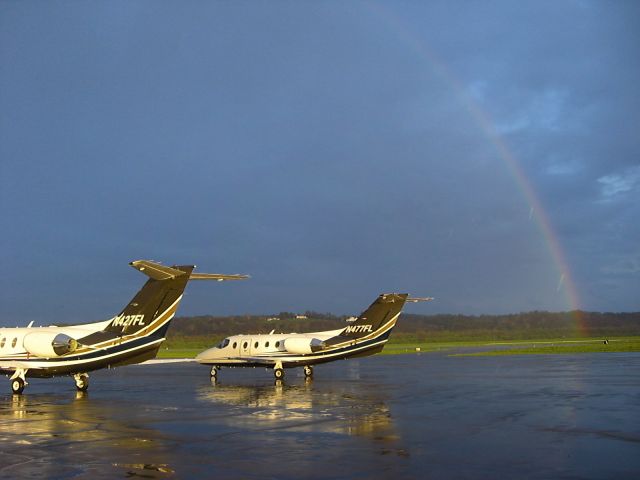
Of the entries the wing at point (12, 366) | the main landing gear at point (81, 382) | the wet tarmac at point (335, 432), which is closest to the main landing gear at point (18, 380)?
the wing at point (12, 366)

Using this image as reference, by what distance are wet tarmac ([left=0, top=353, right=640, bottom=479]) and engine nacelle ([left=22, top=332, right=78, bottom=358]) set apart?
1795mm

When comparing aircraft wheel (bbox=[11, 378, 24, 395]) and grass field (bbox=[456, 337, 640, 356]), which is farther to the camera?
grass field (bbox=[456, 337, 640, 356])

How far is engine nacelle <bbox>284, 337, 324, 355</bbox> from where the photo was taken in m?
34.8

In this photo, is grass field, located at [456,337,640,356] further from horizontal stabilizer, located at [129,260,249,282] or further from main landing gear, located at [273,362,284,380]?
horizontal stabilizer, located at [129,260,249,282]

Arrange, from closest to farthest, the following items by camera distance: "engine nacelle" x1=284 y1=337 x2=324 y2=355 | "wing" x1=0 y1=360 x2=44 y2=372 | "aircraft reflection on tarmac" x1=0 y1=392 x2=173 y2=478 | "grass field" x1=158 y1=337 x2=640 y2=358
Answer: "aircraft reflection on tarmac" x1=0 y1=392 x2=173 y2=478, "wing" x1=0 y1=360 x2=44 y2=372, "engine nacelle" x1=284 y1=337 x2=324 y2=355, "grass field" x1=158 y1=337 x2=640 y2=358

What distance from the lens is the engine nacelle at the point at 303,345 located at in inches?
1368

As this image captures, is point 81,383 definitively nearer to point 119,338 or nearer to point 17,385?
point 17,385

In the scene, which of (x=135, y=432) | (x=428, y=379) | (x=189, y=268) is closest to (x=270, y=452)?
(x=135, y=432)

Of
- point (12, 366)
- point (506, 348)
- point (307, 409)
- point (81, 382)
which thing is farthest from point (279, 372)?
point (506, 348)

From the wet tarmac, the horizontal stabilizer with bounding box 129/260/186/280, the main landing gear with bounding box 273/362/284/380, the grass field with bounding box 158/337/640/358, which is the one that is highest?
the horizontal stabilizer with bounding box 129/260/186/280

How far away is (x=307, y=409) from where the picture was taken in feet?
68.6

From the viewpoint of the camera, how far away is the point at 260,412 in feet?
66.9

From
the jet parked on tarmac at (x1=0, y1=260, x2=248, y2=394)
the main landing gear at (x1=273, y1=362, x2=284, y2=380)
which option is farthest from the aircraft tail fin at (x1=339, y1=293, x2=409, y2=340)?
the jet parked on tarmac at (x1=0, y1=260, x2=248, y2=394)

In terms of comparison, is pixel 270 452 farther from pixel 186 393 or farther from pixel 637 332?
pixel 637 332
